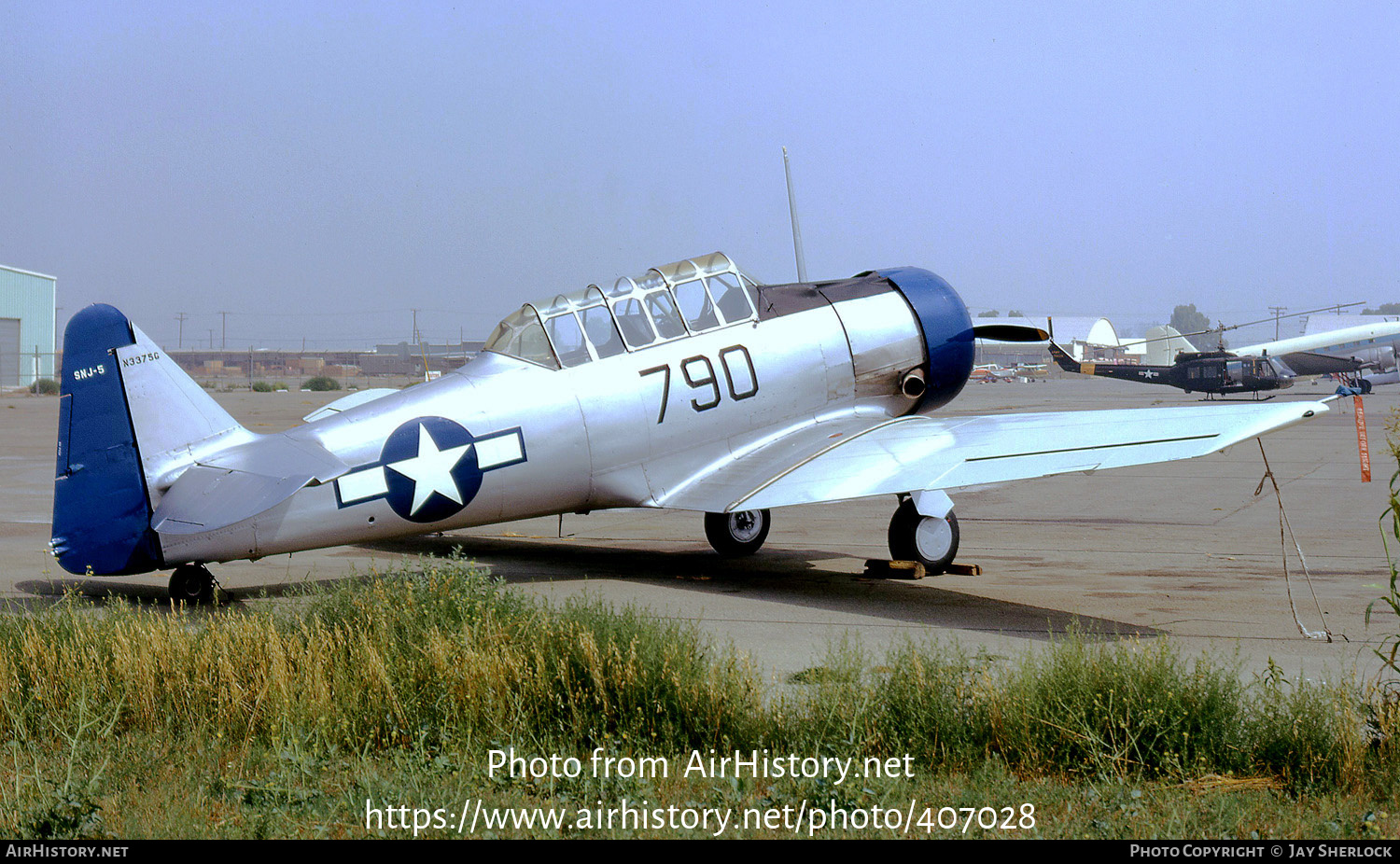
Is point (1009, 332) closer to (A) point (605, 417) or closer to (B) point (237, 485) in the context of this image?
(A) point (605, 417)

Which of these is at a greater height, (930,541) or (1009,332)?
(1009,332)

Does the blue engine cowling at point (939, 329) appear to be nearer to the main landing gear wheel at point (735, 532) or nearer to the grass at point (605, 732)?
the main landing gear wheel at point (735, 532)

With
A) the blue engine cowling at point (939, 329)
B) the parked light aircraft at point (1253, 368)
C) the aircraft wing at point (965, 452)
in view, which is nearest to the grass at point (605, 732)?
the aircraft wing at point (965, 452)

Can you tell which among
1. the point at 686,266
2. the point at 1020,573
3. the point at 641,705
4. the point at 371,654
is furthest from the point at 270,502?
the point at 1020,573

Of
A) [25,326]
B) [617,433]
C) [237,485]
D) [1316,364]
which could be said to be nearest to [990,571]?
[617,433]

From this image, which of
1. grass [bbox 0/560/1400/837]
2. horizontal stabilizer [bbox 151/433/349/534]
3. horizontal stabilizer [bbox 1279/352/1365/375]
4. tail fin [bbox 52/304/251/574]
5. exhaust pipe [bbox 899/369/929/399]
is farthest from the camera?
horizontal stabilizer [bbox 1279/352/1365/375]

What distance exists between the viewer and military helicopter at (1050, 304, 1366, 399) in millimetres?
48469

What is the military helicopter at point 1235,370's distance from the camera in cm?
4847

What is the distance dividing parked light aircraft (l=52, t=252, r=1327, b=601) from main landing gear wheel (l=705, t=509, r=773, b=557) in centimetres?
3

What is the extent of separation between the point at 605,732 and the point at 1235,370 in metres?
49.5

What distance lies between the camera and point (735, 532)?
11977 millimetres

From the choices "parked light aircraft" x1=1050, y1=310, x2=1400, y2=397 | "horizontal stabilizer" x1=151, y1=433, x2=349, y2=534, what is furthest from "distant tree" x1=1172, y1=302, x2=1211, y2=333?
"horizontal stabilizer" x1=151, y1=433, x2=349, y2=534

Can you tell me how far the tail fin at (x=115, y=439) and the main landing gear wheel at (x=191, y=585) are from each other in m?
0.27

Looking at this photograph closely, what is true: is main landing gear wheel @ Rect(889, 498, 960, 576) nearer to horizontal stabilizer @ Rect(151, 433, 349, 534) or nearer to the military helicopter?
horizontal stabilizer @ Rect(151, 433, 349, 534)
